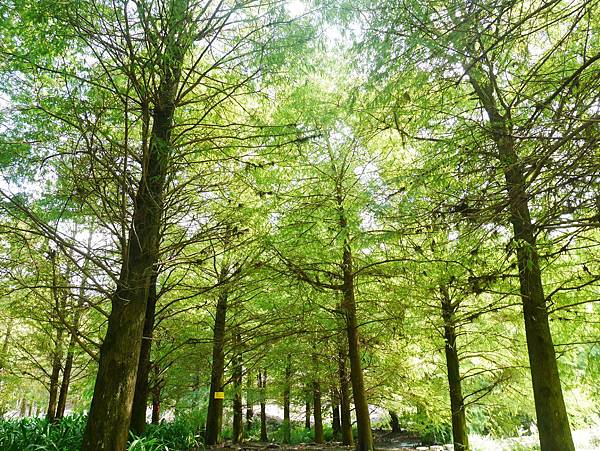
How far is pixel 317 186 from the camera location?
6.66 metres

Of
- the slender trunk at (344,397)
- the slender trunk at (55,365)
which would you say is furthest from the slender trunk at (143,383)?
the slender trunk at (55,365)

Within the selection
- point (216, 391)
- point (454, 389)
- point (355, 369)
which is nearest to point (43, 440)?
point (216, 391)

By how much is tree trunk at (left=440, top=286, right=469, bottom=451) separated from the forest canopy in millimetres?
51

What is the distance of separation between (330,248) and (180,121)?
307cm

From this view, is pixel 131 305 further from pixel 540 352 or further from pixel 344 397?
A: pixel 344 397

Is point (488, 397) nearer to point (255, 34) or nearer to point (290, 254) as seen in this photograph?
point (290, 254)

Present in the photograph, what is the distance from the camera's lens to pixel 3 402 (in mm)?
15914

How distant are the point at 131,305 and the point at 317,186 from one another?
3.81 meters

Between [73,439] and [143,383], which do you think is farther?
[143,383]

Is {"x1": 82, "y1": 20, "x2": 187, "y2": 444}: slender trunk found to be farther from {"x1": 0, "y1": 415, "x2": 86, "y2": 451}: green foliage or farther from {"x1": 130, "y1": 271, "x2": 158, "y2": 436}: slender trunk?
{"x1": 0, "y1": 415, "x2": 86, "y2": 451}: green foliage

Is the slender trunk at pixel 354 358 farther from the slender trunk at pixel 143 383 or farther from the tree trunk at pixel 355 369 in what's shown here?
the slender trunk at pixel 143 383

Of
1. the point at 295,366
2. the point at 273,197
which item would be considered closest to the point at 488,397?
the point at 295,366

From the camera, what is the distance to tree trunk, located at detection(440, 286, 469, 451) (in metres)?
7.38

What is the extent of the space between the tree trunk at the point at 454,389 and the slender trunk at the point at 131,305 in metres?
5.41
